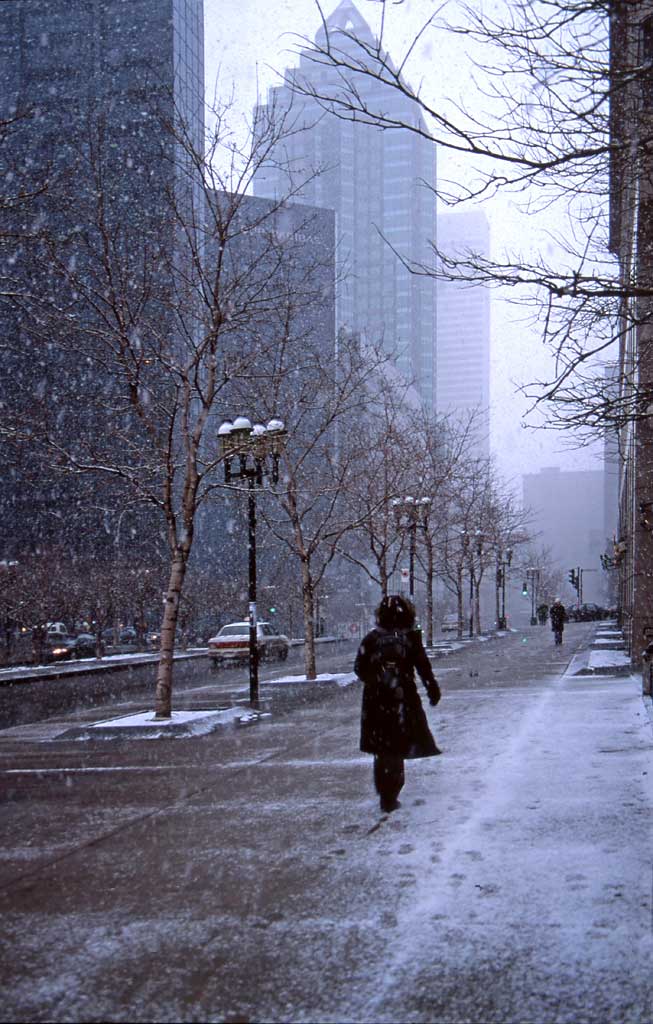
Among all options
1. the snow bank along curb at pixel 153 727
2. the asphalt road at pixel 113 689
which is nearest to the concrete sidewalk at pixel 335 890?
the snow bank along curb at pixel 153 727

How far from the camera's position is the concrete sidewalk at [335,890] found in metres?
4.93

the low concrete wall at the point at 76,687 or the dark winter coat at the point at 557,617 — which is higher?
the dark winter coat at the point at 557,617

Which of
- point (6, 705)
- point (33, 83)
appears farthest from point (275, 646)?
point (33, 83)

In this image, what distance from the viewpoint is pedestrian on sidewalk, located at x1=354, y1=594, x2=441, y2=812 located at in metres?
8.97

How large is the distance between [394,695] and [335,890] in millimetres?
2470

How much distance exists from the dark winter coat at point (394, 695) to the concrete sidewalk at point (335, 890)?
0.61 meters

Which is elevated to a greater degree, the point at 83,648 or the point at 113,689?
the point at 113,689

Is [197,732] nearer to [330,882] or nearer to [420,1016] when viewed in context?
[330,882]

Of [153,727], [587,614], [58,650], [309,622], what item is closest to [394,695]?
[153,727]

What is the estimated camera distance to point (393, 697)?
9008 mm

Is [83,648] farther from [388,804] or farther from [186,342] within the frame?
[388,804]

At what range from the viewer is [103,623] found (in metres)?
43.5

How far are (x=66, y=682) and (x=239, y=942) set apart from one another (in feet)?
94.3

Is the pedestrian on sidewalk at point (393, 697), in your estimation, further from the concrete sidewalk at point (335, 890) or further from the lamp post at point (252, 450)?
the lamp post at point (252, 450)
